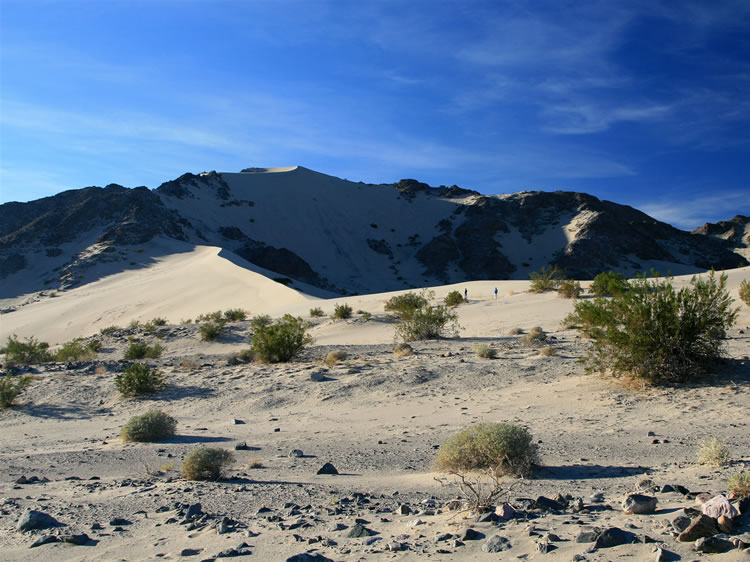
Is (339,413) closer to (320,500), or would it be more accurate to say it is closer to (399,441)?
(399,441)

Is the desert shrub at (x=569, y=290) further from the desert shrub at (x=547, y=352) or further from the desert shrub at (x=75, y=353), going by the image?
the desert shrub at (x=75, y=353)

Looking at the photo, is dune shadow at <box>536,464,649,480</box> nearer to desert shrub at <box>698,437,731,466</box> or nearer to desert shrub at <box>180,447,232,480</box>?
desert shrub at <box>698,437,731,466</box>

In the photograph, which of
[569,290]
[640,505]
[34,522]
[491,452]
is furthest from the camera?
[569,290]

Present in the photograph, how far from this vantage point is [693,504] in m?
4.12

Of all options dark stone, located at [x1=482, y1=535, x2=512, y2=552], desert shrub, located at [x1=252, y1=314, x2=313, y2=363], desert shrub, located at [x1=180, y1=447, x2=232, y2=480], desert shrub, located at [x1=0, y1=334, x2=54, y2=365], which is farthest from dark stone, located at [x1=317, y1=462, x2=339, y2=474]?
desert shrub, located at [x1=0, y1=334, x2=54, y2=365]

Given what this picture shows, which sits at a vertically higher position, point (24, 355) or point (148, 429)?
point (148, 429)

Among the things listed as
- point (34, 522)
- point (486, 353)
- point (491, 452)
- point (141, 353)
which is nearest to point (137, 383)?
point (141, 353)

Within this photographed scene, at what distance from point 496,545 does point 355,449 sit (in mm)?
4249

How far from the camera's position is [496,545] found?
11.9ft

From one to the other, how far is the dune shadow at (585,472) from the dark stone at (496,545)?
221 centimetres

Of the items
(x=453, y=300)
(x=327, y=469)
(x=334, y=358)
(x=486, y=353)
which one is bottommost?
(x=327, y=469)

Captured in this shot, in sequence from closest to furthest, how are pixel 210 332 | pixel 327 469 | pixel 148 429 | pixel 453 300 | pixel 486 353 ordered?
pixel 327 469 → pixel 148 429 → pixel 486 353 → pixel 210 332 → pixel 453 300

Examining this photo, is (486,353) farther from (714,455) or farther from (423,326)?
(714,455)

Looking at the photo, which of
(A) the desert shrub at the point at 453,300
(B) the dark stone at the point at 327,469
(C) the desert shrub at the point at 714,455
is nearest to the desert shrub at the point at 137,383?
(B) the dark stone at the point at 327,469
